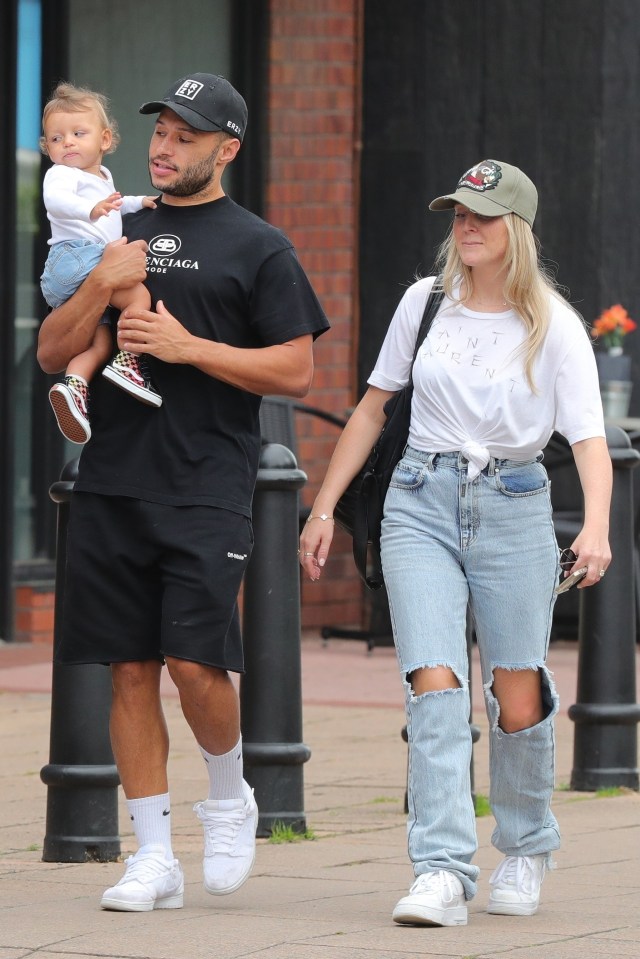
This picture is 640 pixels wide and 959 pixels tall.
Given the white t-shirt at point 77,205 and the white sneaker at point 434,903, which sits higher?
the white t-shirt at point 77,205

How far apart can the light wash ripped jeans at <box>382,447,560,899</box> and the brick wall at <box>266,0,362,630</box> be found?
6.30m

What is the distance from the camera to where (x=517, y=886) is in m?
5.09

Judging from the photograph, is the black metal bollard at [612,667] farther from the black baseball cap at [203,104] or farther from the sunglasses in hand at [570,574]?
the black baseball cap at [203,104]

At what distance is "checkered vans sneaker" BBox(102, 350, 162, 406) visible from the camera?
4.95 m

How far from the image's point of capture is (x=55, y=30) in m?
10.7

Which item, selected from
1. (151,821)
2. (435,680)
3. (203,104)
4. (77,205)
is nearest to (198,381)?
(77,205)

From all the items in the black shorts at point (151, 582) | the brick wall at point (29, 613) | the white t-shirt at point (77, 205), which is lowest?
the brick wall at point (29, 613)

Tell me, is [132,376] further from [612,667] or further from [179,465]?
[612,667]

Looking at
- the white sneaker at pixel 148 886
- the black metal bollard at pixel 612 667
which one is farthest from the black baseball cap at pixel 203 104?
the black metal bollard at pixel 612 667

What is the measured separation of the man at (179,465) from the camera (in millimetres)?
5008

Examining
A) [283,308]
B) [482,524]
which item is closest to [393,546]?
[482,524]

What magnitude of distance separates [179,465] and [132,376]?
0.79ft

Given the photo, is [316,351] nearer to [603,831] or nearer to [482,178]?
[603,831]

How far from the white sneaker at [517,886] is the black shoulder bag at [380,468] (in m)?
0.81
